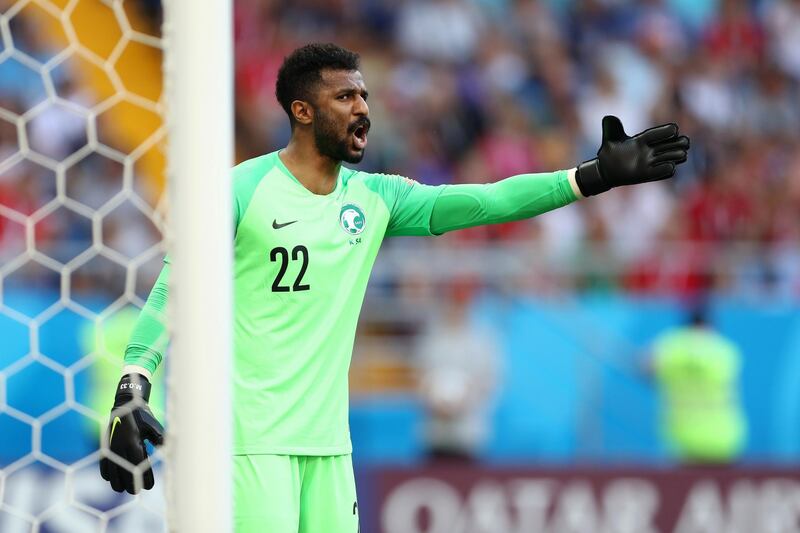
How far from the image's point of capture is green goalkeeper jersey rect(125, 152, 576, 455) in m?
4.00

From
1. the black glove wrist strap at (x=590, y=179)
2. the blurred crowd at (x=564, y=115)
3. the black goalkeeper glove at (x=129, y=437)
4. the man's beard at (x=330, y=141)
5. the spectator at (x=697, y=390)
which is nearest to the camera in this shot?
the black goalkeeper glove at (x=129, y=437)

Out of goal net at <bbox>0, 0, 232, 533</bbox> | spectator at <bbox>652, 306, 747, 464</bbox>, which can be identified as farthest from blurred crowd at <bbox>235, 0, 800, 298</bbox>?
goal net at <bbox>0, 0, 232, 533</bbox>

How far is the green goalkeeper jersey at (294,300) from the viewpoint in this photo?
4.00 metres

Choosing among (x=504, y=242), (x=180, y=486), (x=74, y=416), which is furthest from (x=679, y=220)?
(x=180, y=486)

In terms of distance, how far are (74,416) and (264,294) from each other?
4.55m

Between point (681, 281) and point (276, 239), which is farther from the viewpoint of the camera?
point (681, 281)

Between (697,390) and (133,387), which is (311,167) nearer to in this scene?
(133,387)

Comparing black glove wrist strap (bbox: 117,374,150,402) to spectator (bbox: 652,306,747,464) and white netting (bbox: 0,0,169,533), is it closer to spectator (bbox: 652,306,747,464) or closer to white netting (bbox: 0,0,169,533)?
white netting (bbox: 0,0,169,533)

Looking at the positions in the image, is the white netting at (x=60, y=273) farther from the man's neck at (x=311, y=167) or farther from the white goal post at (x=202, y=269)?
the white goal post at (x=202, y=269)

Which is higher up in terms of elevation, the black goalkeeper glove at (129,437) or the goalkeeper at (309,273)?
the goalkeeper at (309,273)

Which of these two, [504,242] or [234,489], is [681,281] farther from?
[234,489]

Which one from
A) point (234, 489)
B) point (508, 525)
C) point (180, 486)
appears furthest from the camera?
point (508, 525)

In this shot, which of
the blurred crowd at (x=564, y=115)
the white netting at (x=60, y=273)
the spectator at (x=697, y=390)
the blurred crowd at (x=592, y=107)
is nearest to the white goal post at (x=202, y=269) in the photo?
the white netting at (x=60, y=273)

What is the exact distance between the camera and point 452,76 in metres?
11.5
